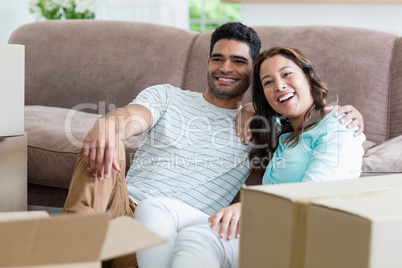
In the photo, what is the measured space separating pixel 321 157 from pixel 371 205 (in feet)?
2.04

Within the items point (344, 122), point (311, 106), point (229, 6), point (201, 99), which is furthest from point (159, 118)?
point (229, 6)

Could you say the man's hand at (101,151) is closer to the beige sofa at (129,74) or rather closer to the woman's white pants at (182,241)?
the woman's white pants at (182,241)

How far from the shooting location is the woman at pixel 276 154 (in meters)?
1.30

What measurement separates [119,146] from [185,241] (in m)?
0.36

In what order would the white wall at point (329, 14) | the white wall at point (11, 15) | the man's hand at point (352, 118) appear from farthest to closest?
the white wall at point (11, 15)
the white wall at point (329, 14)
the man's hand at point (352, 118)

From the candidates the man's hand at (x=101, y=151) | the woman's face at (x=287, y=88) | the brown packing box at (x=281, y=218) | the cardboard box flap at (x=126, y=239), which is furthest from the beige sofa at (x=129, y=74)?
the cardboard box flap at (x=126, y=239)

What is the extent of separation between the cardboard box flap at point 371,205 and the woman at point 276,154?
477 millimetres

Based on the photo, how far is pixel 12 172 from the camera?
179 cm

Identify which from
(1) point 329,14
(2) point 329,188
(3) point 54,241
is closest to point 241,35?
(2) point 329,188

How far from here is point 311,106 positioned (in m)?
1.62

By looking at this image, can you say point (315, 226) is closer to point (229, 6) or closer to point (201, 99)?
point (201, 99)

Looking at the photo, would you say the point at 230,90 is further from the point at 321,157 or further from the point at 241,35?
the point at 321,157

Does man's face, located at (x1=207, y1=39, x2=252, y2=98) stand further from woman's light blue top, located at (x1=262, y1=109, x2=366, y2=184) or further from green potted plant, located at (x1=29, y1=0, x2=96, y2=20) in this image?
green potted plant, located at (x1=29, y1=0, x2=96, y2=20)

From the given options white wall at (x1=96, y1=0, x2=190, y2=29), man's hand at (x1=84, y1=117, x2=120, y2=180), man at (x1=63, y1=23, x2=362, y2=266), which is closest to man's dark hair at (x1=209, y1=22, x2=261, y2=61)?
man at (x1=63, y1=23, x2=362, y2=266)
